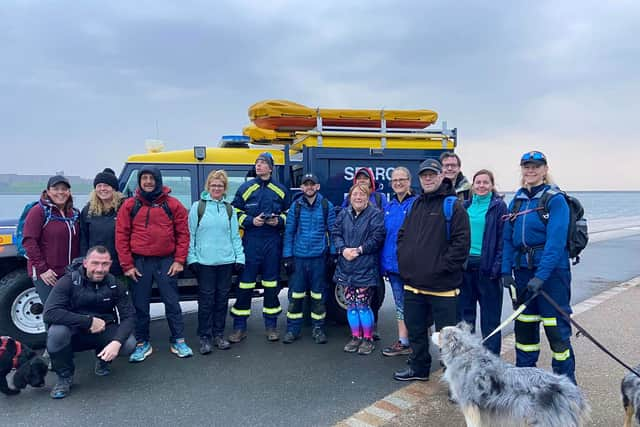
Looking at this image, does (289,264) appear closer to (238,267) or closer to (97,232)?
(238,267)

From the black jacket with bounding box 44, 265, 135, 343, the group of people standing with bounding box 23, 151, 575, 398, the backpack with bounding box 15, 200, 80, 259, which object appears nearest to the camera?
the group of people standing with bounding box 23, 151, 575, 398

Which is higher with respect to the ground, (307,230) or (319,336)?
(307,230)

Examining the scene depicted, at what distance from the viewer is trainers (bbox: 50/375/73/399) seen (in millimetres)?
3561

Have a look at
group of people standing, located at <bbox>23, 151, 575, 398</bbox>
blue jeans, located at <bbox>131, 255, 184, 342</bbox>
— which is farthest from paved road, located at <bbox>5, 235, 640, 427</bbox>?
blue jeans, located at <bbox>131, 255, 184, 342</bbox>

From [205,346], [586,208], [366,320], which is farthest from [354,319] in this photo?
[586,208]

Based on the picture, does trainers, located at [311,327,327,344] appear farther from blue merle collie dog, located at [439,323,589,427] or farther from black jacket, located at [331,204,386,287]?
blue merle collie dog, located at [439,323,589,427]

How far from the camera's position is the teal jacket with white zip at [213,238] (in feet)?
14.8

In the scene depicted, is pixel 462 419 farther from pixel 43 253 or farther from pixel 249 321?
pixel 43 253

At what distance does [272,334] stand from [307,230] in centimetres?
129

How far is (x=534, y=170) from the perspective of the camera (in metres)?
3.27

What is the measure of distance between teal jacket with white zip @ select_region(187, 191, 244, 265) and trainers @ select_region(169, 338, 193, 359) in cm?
85

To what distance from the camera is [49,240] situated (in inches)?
161

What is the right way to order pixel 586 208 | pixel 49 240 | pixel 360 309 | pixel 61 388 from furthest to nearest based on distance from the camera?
pixel 586 208 → pixel 360 309 → pixel 49 240 → pixel 61 388

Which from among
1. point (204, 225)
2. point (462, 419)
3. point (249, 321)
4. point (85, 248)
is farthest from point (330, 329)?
point (85, 248)
